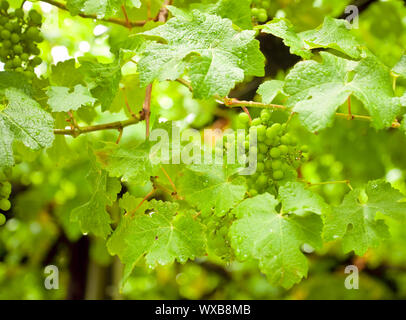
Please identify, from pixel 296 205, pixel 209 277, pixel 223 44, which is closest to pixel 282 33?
pixel 223 44

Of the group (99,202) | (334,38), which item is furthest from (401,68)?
(99,202)

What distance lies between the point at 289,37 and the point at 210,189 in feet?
1.24

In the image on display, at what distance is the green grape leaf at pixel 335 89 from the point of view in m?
0.92

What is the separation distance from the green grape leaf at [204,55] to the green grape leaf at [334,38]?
6.9 inches

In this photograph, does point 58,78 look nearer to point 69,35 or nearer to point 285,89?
point 285,89

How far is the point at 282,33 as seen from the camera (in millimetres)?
1065

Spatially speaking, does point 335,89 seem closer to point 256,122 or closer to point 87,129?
point 256,122

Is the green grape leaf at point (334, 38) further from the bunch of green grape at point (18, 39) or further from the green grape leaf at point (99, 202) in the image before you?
the bunch of green grape at point (18, 39)

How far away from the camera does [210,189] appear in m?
1.07

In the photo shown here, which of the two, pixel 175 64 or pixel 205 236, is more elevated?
pixel 175 64

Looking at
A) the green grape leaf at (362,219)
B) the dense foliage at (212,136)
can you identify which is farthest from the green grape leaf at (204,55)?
the green grape leaf at (362,219)

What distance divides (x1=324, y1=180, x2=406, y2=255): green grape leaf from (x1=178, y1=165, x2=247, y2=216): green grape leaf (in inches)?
8.8

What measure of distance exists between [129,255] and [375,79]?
0.65m

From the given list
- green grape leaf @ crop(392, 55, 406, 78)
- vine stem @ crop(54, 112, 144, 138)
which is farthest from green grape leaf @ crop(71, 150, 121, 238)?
green grape leaf @ crop(392, 55, 406, 78)
